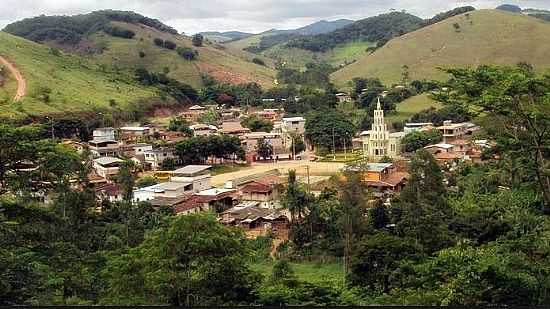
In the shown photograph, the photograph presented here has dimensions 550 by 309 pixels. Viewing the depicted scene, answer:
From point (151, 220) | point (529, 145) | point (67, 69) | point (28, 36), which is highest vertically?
point (28, 36)

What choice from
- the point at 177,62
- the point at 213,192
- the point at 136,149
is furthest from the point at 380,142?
the point at 177,62

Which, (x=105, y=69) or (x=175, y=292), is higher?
(x=105, y=69)

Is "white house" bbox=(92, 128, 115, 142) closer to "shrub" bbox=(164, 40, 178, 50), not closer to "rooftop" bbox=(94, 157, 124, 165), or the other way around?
"rooftop" bbox=(94, 157, 124, 165)

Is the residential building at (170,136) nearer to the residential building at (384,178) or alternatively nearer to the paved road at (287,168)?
the paved road at (287,168)

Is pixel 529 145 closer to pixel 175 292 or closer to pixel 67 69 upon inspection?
pixel 175 292

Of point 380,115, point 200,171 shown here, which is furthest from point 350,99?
point 200,171
